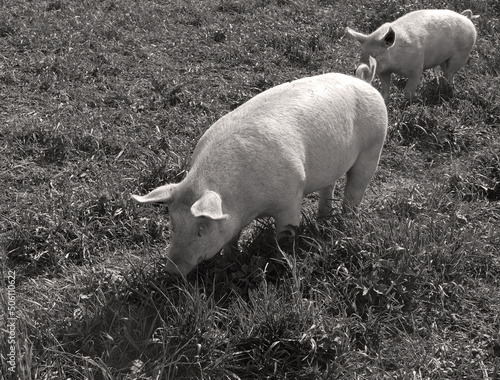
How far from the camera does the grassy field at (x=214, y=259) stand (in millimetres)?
4012

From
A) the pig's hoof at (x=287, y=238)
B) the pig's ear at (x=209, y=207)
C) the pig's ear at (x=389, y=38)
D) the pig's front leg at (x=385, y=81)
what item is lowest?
the pig's front leg at (x=385, y=81)

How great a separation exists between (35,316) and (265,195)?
70.3 inches

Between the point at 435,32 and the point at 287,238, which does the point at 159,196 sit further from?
the point at 435,32

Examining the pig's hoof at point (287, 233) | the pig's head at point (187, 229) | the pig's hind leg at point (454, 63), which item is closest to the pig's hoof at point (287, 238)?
the pig's hoof at point (287, 233)

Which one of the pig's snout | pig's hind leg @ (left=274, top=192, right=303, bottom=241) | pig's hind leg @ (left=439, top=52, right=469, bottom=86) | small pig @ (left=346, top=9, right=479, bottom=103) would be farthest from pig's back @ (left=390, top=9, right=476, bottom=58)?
the pig's snout

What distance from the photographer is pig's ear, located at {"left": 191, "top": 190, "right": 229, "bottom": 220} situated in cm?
397

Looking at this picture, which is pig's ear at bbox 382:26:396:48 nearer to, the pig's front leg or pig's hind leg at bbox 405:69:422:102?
the pig's front leg

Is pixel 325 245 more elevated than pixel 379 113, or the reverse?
pixel 379 113

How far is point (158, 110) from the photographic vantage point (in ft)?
24.5

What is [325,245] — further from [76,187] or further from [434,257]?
[76,187]

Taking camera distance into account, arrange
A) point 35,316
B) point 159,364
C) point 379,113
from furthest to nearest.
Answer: point 379,113
point 35,316
point 159,364

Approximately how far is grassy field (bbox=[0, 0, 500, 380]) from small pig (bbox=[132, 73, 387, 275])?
1.02 feet

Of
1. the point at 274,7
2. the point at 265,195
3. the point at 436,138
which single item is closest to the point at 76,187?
the point at 265,195

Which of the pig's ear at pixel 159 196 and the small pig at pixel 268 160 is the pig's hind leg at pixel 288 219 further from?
the pig's ear at pixel 159 196
